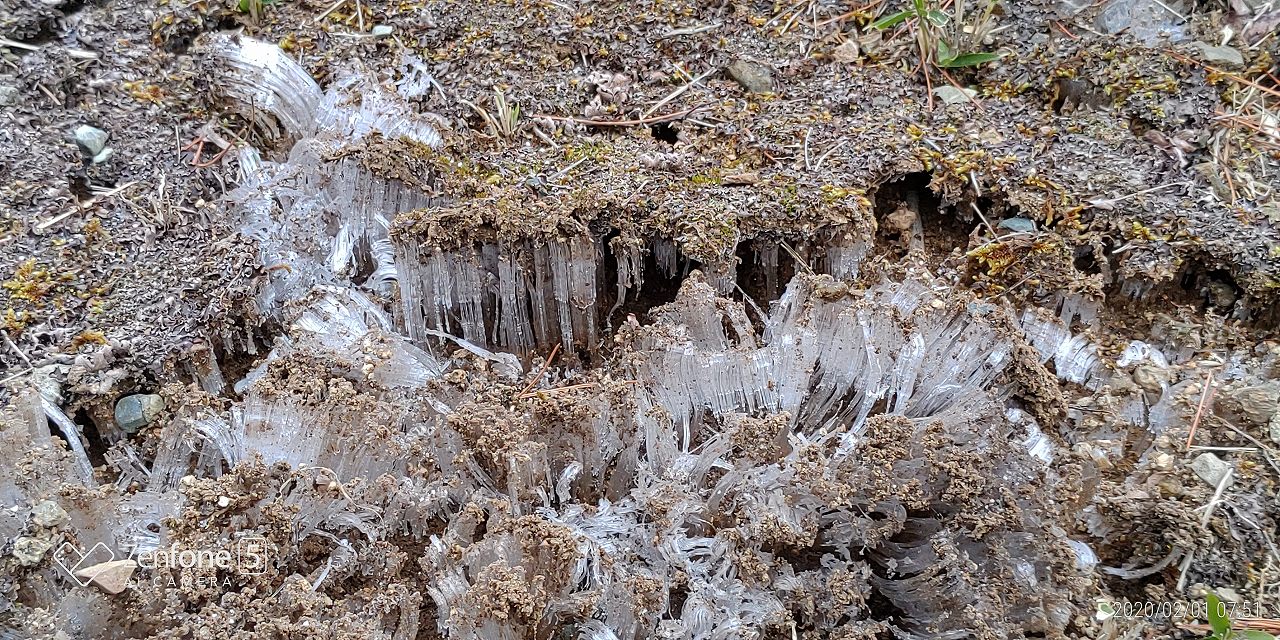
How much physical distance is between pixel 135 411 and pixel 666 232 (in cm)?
157

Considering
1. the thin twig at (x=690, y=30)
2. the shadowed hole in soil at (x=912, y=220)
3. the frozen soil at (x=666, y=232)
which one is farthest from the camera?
the thin twig at (x=690, y=30)

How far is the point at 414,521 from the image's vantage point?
6.90 feet

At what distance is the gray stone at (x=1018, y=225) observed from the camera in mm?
2742

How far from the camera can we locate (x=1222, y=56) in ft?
10.1

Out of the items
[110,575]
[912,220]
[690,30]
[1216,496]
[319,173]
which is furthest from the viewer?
[690,30]

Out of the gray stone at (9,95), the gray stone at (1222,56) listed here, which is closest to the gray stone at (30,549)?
the gray stone at (9,95)

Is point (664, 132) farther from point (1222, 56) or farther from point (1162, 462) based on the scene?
point (1222, 56)

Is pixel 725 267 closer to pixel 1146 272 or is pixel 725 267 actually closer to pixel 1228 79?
pixel 1146 272

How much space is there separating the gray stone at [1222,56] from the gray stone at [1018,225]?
40.7 inches

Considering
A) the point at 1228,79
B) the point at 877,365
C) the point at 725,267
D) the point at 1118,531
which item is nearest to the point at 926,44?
the point at 1228,79

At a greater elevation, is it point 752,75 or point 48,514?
point 752,75

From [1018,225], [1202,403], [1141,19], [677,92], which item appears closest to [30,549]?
[677,92]

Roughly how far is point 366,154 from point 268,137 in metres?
0.71

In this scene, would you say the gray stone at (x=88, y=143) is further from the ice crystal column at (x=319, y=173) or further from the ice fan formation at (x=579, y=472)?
the ice fan formation at (x=579, y=472)
